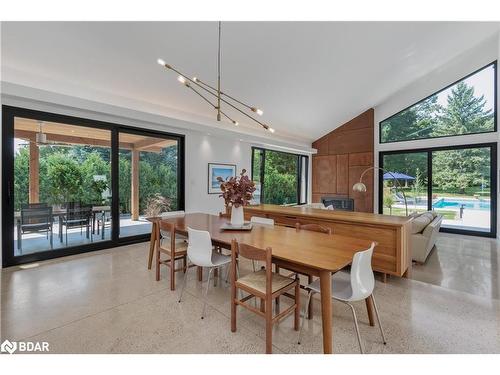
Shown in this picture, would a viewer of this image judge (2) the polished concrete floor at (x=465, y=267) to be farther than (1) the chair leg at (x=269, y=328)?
Yes

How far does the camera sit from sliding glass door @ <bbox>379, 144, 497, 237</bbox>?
18.2ft

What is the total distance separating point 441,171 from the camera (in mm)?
6160

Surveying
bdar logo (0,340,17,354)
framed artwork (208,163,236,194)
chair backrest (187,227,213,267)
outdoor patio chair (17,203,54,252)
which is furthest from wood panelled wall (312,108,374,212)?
bdar logo (0,340,17,354)

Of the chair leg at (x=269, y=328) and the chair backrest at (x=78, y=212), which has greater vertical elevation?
the chair backrest at (x=78, y=212)

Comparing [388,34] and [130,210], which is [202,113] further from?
[388,34]

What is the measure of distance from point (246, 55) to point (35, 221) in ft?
13.7

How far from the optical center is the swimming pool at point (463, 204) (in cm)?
559

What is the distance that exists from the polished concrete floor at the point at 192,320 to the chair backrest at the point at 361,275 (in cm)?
46

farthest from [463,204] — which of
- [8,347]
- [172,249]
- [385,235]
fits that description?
[8,347]

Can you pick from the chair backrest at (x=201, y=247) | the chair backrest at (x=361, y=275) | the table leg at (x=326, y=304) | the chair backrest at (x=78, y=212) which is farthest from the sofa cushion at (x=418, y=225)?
the chair backrest at (x=78, y=212)

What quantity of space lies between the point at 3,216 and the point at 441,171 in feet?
29.0

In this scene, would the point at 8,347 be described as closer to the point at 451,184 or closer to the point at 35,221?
the point at 35,221

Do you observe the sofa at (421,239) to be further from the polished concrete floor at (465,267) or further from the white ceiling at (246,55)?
the white ceiling at (246,55)

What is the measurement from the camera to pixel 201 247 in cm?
240
